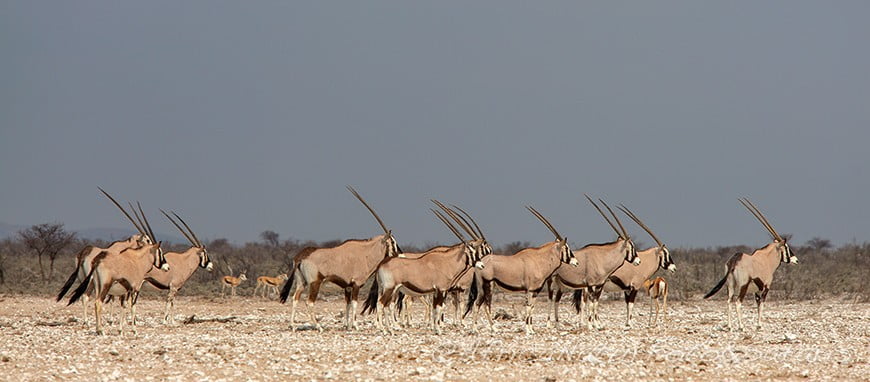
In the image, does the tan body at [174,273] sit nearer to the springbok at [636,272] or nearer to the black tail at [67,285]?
the black tail at [67,285]

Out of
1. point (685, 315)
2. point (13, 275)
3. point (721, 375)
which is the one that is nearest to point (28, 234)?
point (13, 275)

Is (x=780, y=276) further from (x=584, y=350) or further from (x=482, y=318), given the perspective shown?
(x=584, y=350)

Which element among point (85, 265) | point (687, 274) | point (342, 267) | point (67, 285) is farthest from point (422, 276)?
point (687, 274)

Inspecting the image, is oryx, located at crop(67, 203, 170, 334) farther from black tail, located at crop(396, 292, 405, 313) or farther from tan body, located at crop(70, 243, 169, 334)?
black tail, located at crop(396, 292, 405, 313)

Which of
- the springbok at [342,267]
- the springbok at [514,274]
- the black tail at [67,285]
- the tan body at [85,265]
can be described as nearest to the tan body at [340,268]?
the springbok at [342,267]

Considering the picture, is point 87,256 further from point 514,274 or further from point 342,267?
point 514,274

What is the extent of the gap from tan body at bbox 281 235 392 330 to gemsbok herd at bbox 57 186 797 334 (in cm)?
2

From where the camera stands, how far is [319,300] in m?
30.0

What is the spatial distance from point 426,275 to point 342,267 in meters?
1.79

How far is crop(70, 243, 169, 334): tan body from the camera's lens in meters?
16.8

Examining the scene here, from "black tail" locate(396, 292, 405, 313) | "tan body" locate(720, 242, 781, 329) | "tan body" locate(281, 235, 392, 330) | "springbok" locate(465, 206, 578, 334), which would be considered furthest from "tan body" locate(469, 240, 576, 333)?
"tan body" locate(720, 242, 781, 329)

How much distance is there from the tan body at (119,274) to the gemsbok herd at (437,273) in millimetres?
16

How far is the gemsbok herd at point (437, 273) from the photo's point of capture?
57.2ft

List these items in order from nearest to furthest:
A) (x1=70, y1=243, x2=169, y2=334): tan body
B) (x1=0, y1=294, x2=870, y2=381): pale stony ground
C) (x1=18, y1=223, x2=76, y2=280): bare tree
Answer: (x1=0, y1=294, x2=870, y2=381): pale stony ground
(x1=70, y1=243, x2=169, y2=334): tan body
(x1=18, y1=223, x2=76, y2=280): bare tree
